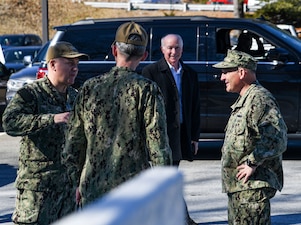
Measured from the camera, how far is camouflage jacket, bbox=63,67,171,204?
465 cm

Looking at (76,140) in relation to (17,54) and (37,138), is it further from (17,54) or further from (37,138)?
(17,54)

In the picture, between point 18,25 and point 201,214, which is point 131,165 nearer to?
point 201,214

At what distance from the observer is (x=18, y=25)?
56250 millimetres

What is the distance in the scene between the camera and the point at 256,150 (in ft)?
18.2

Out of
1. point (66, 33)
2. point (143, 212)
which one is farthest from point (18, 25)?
point (143, 212)

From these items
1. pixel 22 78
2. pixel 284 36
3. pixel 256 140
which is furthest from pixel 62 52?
pixel 22 78

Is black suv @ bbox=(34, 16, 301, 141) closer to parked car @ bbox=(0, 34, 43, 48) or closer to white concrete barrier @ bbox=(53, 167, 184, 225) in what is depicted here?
white concrete barrier @ bbox=(53, 167, 184, 225)

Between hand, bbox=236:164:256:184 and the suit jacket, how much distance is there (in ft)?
7.44

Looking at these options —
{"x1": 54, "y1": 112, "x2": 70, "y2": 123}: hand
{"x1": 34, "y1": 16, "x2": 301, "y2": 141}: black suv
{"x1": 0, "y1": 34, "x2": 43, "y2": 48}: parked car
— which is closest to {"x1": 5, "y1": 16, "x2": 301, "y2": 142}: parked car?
{"x1": 34, "y1": 16, "x2": 301, "y2": 141}: black suv

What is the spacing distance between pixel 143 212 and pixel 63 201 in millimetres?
3831

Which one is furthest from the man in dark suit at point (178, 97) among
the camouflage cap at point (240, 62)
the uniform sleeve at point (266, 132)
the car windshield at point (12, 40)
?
the car windshield at point (12, 40)

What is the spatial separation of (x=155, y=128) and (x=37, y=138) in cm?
113

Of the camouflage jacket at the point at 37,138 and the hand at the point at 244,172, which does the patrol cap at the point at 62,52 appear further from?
the hand at the point at 244,172

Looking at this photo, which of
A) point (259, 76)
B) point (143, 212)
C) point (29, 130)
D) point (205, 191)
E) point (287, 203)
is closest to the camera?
point (143, 212)
